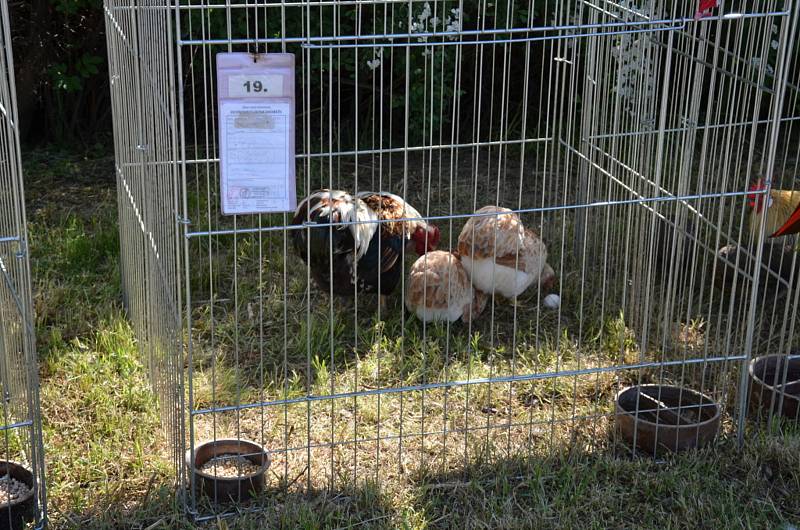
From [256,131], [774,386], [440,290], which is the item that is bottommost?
[774,386]

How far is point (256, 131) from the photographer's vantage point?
2412 mm

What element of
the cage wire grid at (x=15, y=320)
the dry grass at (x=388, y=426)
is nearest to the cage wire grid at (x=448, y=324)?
the dry grass at (x=388, y=426)

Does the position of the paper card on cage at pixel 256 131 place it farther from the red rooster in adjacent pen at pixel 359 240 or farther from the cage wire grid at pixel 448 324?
the red rooster in adjacent pen at pixel 359 240

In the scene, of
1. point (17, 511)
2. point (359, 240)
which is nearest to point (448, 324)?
point (359, 240)

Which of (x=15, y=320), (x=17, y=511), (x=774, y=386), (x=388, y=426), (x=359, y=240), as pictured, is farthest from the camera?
(x=359, y=240)

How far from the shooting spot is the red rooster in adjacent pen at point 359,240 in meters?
3.50

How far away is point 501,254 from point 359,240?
1.69 ft

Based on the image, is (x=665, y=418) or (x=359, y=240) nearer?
(x=665, y=418)

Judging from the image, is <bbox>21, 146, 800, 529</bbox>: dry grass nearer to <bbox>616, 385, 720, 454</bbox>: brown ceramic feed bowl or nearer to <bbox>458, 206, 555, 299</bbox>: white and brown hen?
<bbox>616, 385, 720, 454</bbox>: brown ceramic feed bowl

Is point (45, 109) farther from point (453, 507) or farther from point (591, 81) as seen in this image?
point (453, 507)

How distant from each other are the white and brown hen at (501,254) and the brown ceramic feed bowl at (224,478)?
1136mm

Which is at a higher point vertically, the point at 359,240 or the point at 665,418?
the point at 359,240

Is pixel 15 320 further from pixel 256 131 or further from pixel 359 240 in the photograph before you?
pixel 359 240

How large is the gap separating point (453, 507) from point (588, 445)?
50cm
